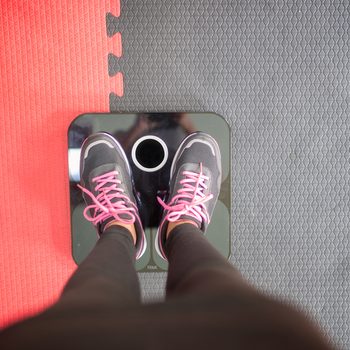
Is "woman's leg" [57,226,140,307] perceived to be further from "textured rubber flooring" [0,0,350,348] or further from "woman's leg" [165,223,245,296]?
"textured rubber flooring" [0,0,350,348]

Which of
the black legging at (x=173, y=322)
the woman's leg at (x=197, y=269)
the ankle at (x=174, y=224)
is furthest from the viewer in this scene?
the ankle at (x=174, y=224)

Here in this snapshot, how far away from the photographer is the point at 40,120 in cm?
88

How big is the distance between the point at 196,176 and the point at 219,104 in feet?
0.55

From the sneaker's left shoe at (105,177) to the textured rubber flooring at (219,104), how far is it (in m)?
0.06

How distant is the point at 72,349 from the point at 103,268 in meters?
0.20

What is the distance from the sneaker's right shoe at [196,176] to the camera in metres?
0.85

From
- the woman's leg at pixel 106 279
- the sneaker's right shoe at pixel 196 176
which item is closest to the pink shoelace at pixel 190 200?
the sneaker's right shoe at pixel 196 176

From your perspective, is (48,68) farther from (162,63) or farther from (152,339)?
(152,339)

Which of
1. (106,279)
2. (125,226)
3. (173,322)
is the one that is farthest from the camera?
(125,226)

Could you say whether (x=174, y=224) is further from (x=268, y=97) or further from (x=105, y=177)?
(x=268, y=97)

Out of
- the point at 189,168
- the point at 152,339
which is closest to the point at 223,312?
the point at 152,339

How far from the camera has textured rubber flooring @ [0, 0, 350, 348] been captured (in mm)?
854

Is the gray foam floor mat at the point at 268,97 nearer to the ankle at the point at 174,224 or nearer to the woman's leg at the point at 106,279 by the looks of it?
the ankle at the point at 174,224

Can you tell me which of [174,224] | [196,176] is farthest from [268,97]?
[174,224]
